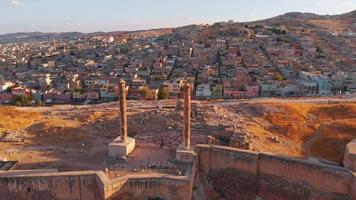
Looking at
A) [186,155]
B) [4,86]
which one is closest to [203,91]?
[4,86]

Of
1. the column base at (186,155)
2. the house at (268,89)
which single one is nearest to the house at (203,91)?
the house at (268,89)

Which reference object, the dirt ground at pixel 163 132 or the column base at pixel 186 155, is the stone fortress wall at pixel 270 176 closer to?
the column base at pixel 186 155

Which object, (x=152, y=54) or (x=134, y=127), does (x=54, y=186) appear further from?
(x=152, y=54)

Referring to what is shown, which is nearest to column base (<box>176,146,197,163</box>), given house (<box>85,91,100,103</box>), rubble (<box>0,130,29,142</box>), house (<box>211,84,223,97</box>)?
rubble (<box>0,130,29,142</box>)

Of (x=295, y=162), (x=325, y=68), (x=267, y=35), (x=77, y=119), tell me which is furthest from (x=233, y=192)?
(x=267, y=35)

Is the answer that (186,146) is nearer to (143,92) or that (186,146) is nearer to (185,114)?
(185,114)

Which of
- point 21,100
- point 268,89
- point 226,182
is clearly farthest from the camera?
point 268,89

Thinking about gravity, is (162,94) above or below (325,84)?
below
